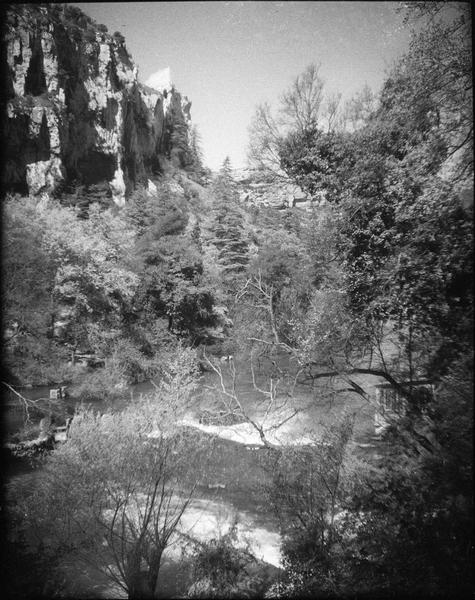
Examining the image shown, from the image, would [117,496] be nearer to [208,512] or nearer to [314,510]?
[208,512]

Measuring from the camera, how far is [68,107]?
3017 centimetres

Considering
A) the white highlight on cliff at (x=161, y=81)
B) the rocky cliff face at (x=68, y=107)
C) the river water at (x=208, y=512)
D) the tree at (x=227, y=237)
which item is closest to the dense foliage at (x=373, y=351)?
the river water at (x=208, y=512)

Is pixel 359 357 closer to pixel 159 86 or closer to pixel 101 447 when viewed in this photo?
pixel 101 447

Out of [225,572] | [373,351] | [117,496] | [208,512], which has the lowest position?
[208,512]

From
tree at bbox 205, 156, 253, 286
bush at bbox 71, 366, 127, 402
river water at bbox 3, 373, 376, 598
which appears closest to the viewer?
river water at bbox 3, 373, 376, 598

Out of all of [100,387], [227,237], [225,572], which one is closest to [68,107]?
[227,237]

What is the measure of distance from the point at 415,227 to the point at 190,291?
14995 mm

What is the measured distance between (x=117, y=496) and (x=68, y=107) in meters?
36.7

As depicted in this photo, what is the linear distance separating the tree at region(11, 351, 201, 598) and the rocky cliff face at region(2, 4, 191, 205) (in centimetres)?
2277

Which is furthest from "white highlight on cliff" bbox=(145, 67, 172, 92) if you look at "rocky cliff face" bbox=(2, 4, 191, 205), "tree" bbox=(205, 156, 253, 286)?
"tree" bbox=(205, 156, 253, 286)

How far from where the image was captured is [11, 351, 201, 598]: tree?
5949 millimetres

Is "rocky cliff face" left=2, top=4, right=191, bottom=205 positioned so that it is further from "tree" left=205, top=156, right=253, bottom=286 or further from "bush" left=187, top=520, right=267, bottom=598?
"bush" left=187, top=520, right=267, bottom=598

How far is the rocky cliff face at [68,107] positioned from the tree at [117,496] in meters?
22.8

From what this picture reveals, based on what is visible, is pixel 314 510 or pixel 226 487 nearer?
pixel 314 510
